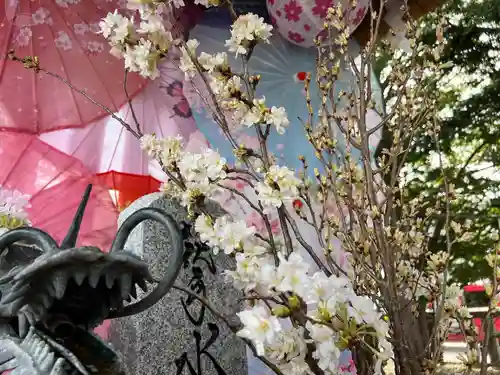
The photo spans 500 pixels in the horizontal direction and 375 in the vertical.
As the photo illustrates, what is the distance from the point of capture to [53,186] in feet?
7.77

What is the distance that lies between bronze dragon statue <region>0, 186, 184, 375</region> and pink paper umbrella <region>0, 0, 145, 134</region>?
1.93m

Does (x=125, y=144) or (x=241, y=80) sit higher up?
(x=125, y=144)

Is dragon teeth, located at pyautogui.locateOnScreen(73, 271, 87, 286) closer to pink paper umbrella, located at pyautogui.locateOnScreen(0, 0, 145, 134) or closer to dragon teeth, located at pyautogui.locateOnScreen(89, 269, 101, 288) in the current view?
dragon teeth, located at pyautogui.locateOnScreen(89, 269, 101, 288)

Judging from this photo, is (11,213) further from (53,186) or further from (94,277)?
(53,186)

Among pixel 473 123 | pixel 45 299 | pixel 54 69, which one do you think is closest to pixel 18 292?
pixel 45 299

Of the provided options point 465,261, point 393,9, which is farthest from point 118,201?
point 465,261

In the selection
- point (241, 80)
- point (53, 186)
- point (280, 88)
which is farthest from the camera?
point (280, 88)

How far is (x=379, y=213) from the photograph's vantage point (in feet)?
2.55

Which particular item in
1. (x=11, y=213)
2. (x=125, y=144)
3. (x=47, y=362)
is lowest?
(x=47, y=362)

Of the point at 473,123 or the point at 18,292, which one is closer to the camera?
the point at 18,292

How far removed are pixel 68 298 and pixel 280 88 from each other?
92.2 inches

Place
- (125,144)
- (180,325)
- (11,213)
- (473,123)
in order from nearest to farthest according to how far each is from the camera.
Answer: (11,213) < (180,325) < (125,144) < (473,123)

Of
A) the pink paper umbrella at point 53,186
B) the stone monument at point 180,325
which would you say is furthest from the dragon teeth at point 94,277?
the pink paper umbrella at point 53,186

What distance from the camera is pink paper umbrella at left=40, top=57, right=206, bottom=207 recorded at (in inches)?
96.3
